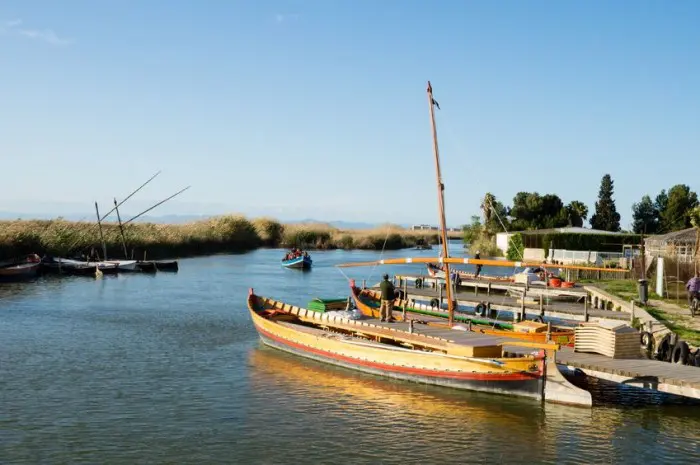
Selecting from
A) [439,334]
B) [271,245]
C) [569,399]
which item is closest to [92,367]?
[439,334]

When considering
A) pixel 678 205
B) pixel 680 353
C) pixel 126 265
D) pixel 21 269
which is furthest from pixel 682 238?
pixel 678 205

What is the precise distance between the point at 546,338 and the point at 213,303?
27560 millimetres

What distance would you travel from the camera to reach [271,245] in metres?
127

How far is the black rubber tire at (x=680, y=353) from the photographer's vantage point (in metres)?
24.6

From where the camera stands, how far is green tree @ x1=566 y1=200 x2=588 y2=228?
422 ft

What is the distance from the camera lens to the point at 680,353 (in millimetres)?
24766

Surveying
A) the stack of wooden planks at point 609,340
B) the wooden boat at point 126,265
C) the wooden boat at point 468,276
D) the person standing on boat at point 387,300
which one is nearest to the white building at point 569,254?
the wooden boat at point 468,276

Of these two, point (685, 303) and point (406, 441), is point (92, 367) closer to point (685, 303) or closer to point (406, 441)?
point (406, 441)

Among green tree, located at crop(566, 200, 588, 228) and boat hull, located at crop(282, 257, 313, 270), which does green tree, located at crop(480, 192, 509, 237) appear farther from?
boat hull, located at crop(282, 257, 313, 270)

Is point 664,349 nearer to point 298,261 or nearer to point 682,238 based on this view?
point 682,238

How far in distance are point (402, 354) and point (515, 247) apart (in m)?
62.9

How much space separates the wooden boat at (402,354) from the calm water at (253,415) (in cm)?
51

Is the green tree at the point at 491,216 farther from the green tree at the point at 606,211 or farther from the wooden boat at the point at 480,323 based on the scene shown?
the wooden boat at the point at 480,323

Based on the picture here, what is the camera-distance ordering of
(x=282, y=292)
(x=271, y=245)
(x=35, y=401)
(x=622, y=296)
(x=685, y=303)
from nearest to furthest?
(x=35, y=401) → (x=685, y=303) → (x=622, y=296) → (x=282, y=292) → (x=271, y=245)
